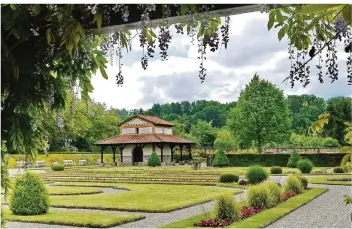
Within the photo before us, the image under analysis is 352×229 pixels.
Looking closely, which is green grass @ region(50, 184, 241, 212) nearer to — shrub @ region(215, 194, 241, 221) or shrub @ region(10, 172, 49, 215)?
shrub @ region(215, 194, 241, 221)

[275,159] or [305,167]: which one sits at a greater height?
[275,159]

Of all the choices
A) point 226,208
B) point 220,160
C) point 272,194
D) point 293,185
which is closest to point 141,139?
point 220,160

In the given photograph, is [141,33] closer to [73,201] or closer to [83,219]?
[83,219]

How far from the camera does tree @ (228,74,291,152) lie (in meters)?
37.3

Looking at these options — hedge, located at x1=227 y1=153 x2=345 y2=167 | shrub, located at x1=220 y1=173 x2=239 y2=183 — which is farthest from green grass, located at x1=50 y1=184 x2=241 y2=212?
hedge, located at x1=227 y1=153 x2=345 y2=167

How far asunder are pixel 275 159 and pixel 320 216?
21071 mm

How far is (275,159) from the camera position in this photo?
96.3ft

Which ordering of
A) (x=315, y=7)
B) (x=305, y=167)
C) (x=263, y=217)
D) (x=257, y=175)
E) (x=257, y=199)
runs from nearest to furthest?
(x=315, y=7) → (x=263, y=217) → (x=257, y=199) → (x=257, y=175) → (x=305, y=167)

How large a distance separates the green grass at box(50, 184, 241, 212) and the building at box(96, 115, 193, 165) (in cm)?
2084

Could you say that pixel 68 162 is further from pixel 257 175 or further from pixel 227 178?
pixel 257 175

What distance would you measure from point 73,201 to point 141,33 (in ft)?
32.6

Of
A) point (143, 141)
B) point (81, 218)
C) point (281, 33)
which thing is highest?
point (143, 141)

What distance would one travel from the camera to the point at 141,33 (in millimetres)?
2004

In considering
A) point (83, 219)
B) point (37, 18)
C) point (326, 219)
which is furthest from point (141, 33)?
point (326, 219)
